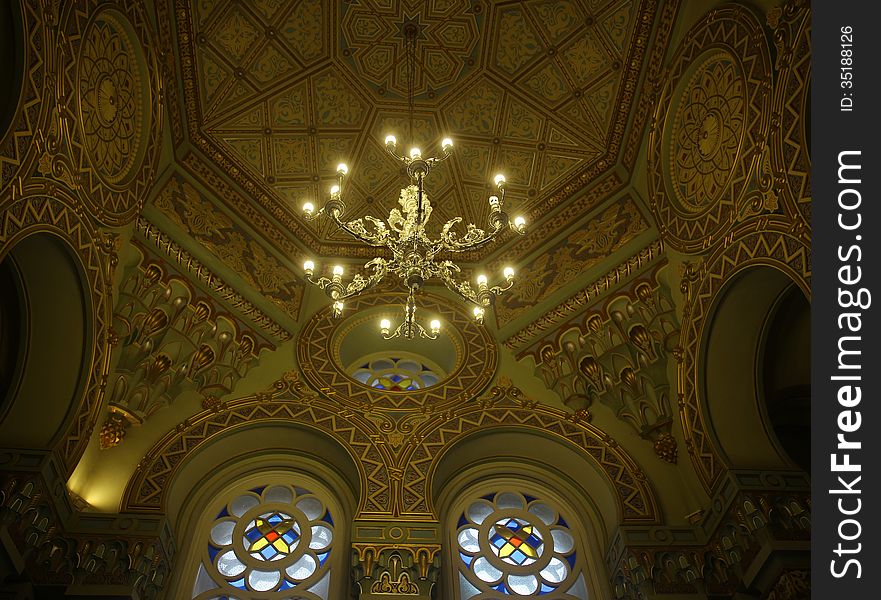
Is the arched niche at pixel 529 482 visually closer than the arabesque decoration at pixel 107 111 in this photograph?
No

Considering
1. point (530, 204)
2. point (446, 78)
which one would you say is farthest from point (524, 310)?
point (446, 78)

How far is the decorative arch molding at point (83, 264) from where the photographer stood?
6711 mm

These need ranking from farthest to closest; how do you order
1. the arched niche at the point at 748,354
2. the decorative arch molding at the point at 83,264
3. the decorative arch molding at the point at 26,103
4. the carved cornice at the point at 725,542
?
the arched niche at the point at 748,354
the carved cornice at the point at 725,542
the decorative arch molding at the point at 83,264
the decorative arch molding at the point at 26,103

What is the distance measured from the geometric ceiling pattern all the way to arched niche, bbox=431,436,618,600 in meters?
3.41

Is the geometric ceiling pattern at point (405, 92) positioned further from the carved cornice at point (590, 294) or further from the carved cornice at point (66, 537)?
the carved cornice at point (66, 537)

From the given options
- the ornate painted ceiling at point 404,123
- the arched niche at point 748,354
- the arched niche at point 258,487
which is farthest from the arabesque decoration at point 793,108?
the arched niche at point 258,487

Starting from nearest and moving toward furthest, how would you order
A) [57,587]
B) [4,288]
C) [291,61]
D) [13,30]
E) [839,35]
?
[839,35] → [13,30] → [57,587] → [4,288] → [291,61]

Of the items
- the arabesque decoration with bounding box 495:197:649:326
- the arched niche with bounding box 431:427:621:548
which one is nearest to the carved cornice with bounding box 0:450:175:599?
the arched niche with bounding box 431:427:621:548

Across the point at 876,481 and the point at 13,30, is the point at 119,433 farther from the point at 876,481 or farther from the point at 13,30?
the point at 876,481

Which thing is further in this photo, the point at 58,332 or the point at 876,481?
the point at 58,332

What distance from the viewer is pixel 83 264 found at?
25.4 ft

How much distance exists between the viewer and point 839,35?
4387 millimetres

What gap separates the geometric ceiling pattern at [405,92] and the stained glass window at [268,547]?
13.0ft

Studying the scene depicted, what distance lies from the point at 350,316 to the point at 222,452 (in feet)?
8.59
